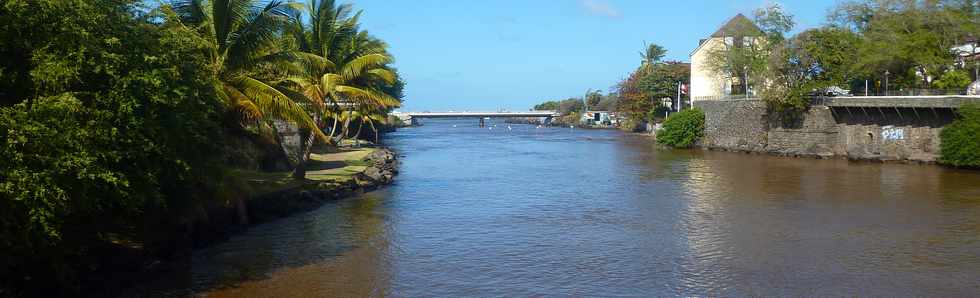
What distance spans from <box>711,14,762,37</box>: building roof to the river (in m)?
24.2

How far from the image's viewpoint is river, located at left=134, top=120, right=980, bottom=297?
44.4 feet

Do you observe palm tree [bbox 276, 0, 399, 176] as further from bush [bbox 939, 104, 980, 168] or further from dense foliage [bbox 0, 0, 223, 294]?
bush [bbox 939, 104, 980, 168]

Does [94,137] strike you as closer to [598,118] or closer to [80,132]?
[80,132]

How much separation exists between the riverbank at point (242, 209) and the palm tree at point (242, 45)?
1.91 m

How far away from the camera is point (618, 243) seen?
1750 cm

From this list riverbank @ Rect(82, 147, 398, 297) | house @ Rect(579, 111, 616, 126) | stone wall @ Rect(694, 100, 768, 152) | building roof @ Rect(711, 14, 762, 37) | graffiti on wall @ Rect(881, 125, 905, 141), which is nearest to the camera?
riverbank @ Rect(82, 147, 398, 297)

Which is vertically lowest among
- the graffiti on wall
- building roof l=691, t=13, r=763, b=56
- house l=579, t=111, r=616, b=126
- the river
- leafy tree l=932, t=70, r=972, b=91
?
the river

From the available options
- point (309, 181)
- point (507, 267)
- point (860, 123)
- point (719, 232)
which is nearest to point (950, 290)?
point (719, 232)

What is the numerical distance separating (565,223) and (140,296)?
1114cm

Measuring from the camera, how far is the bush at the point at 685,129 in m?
54.8

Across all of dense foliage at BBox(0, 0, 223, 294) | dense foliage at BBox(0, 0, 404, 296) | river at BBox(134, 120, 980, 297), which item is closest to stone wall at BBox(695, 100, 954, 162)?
river at BBox(134, 120, 980, 297)

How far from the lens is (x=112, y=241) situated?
44.7 ft

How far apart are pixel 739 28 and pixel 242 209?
156 feet

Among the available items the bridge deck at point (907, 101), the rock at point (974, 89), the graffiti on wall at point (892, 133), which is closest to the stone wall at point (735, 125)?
the bridge deck at point (907, 101)
